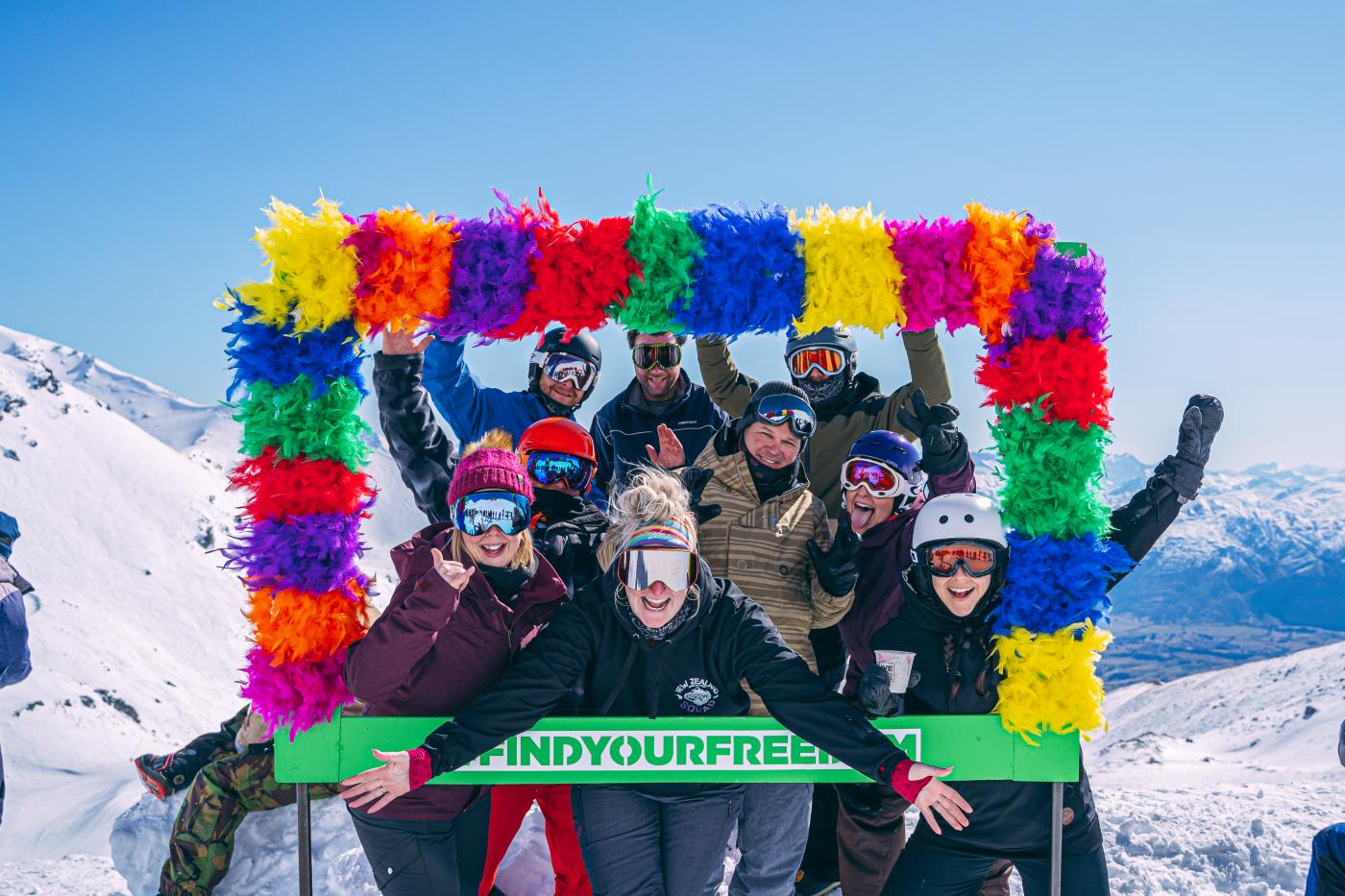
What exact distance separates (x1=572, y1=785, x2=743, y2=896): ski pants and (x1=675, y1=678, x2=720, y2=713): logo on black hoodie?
288mm

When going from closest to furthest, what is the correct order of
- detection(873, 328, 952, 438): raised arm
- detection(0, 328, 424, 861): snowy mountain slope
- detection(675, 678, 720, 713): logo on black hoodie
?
detection(675, 678, 720, 713): logo on black hoodie < detection(873, 328, 952, 438): raised arm < detection(0, 328, 424, 861): snowy mountain slope

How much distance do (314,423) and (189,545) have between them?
37.8m

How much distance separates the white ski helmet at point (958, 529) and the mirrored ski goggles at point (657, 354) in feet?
5.96

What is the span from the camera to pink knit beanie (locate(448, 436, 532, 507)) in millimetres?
3518

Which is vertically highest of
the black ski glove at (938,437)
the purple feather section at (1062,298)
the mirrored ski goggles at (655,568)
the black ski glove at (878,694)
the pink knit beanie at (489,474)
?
the purple feather section at (1062,298)

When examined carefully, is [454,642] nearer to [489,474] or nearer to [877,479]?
[489,474]

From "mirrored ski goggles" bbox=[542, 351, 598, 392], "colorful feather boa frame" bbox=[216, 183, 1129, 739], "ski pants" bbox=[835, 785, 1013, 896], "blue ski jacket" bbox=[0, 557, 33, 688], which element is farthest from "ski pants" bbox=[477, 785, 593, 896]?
"blue ski jacket" bbox=[0, 557, 33, 688]

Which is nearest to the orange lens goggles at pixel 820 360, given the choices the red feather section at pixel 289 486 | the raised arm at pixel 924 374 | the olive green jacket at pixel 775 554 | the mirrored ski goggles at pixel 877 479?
the raised arm at pixel 924 374

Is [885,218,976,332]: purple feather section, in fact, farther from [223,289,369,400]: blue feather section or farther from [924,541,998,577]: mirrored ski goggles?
[223,289,369,400]: blue feather section

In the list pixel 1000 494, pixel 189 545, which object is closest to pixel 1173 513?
pixel 1000 494

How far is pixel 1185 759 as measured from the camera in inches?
572

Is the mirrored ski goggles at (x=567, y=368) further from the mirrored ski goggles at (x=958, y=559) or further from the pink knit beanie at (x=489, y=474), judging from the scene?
the mirrored ski goggles at (x=958, y=559)

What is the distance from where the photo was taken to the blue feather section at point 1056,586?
3719 mm

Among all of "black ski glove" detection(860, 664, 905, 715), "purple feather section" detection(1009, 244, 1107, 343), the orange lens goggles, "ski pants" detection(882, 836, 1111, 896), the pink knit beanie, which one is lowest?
"ski pants" detection(882, 836, 1111, 896)
